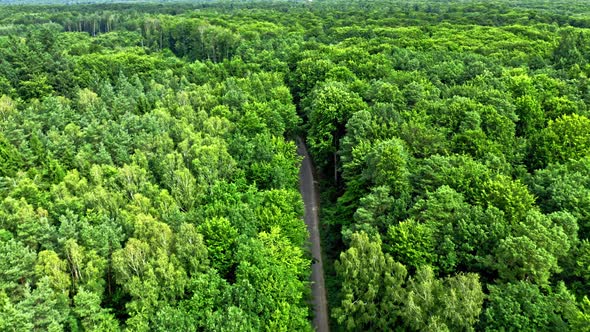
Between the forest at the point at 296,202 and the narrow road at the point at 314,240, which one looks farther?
the narrow road at the point at 314,240

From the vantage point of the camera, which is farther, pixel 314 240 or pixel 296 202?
pixel 314 240

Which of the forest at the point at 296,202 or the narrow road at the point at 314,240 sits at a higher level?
the forest at the point at 296,202

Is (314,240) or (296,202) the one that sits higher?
(296,202)

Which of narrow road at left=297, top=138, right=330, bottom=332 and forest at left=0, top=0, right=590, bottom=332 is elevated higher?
forest at left=0, top=0, right=590, bottom=332

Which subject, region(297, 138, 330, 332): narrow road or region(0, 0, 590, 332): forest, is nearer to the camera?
region(0, 0, 590, 332): forest
